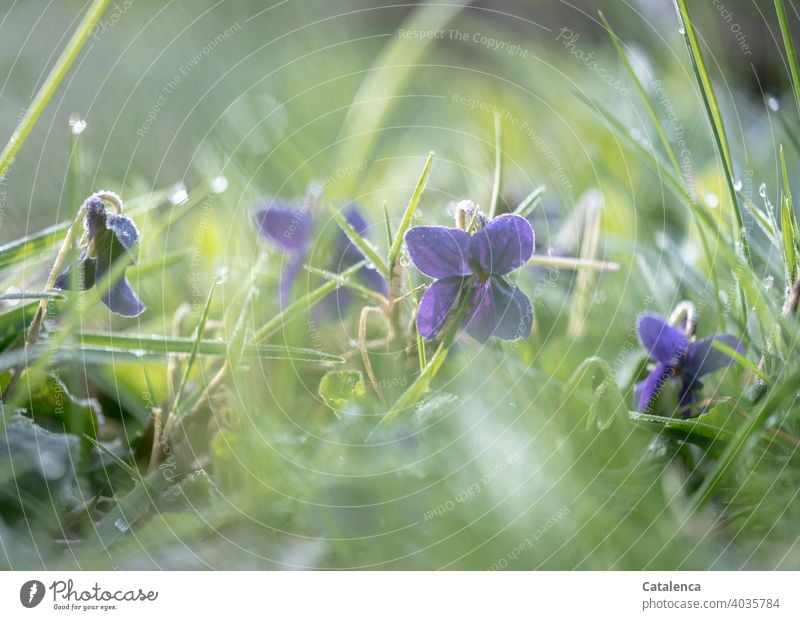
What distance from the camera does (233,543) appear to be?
0.47 metres

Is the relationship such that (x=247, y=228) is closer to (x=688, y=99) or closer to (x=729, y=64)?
(x=688, y=99)

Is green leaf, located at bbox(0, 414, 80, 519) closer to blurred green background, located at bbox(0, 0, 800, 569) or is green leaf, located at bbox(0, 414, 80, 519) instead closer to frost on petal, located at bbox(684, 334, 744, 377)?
blurred green background, located at bbox(0, 0, 800, 569)

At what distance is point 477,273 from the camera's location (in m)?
0.50

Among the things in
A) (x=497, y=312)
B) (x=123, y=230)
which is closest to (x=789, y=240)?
(x=497, y=312)

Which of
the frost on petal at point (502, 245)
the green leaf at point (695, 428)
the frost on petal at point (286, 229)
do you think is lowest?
the green leaf at point (695, 428)

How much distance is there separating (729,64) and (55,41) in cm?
95

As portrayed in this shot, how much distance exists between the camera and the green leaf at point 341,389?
1.62 feet

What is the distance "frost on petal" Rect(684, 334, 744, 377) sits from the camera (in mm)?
512

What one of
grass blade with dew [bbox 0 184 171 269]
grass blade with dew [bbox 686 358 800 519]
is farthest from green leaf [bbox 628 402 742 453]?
grass blade with dew [bbox 0 184 171 269]

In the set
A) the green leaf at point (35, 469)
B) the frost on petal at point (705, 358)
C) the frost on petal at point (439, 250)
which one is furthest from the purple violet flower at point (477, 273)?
the green leaf at point (35, 469)

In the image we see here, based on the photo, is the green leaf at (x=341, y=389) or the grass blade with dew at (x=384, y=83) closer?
the green leaf at (x=341, y=389)

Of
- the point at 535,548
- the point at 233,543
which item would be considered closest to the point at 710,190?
the point at 535,548
